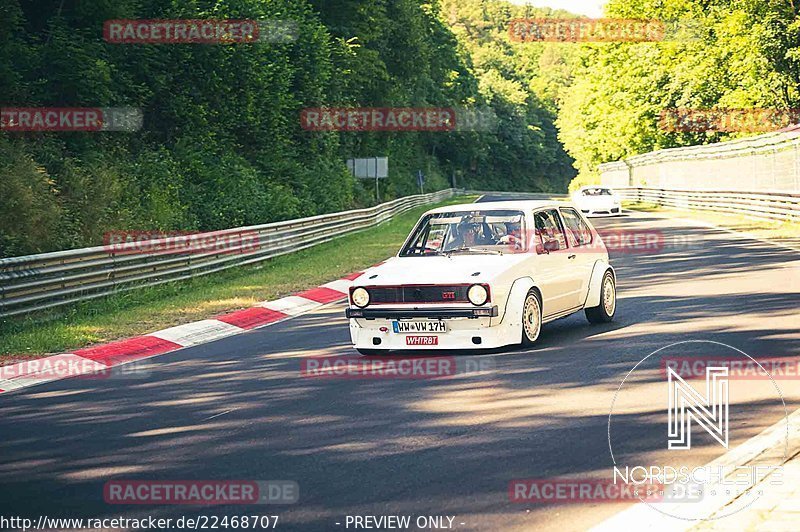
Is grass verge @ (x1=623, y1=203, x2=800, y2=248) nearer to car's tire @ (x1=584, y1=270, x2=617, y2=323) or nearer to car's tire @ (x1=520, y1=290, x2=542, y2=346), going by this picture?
car's tire @ (x1=584, y1=270, x2=617, y2=323)

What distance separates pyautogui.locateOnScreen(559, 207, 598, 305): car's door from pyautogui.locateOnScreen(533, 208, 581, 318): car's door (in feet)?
0.31

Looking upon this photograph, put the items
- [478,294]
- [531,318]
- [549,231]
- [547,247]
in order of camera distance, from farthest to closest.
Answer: [549,231] → [547,247] → [531,318] → [478,294]

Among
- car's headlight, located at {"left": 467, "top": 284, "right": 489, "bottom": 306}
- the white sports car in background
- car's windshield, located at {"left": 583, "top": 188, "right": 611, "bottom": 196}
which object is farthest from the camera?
car's windshield, located at {"left": 583, "top": 188, "right": 611, "bottom": 196}

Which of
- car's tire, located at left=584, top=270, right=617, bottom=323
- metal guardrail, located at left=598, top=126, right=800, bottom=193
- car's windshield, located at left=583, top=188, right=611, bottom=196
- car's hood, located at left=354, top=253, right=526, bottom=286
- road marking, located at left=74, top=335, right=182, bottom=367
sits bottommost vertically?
road marking, located at left=74, top=335, right=182, bottom=367

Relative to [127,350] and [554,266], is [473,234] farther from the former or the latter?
[127,350]

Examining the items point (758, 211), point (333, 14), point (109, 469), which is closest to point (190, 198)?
point (758, 211)

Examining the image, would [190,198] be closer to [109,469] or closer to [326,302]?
[326,302]

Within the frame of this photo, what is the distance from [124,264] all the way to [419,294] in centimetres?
972

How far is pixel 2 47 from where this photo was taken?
2434cm

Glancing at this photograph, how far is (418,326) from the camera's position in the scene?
1107cm

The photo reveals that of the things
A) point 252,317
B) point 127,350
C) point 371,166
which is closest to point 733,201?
point 371,166

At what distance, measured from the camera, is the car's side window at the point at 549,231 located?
1224 centimetres

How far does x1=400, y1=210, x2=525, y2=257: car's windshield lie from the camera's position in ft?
40.0

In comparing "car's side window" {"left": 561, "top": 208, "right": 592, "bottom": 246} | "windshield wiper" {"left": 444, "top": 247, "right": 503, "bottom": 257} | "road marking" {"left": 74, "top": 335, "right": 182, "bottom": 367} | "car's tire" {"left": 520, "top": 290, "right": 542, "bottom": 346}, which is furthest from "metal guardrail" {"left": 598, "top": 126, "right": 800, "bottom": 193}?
"road marking" {"left": 74, "top": 335, "right": 182, "bottom": 367}
